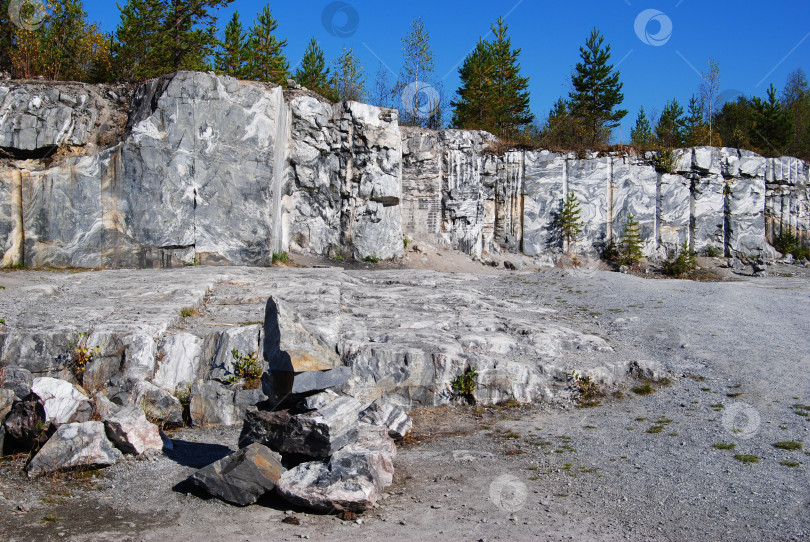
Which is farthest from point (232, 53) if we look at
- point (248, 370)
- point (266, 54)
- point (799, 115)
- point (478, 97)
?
point (799, 115)

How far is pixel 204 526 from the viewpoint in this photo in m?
4.66

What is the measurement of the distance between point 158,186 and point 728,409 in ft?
44.6

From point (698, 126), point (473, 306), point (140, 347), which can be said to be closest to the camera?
point (140, 347)

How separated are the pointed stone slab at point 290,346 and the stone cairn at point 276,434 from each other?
0.04 ft

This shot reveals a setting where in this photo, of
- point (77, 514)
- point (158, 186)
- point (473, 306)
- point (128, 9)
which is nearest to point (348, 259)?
point (158, 186)

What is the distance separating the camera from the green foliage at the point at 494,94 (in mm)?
25328

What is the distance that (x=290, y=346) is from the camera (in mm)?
5906

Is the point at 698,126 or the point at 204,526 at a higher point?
the point at 698,126

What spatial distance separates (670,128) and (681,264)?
34.2 ft

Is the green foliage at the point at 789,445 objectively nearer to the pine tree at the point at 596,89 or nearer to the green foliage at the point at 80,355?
the green foliage at the point at 80,355

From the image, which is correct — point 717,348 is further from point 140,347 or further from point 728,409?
point 140,347

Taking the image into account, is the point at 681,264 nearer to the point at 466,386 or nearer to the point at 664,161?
the point at 664,161

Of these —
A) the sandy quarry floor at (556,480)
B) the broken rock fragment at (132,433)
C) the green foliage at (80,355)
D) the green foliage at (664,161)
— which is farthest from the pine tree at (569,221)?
the broken rock fragment at (132,433)

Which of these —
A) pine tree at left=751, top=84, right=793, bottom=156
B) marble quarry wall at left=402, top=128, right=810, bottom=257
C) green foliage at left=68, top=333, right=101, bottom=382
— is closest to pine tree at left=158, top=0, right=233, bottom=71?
marble quarry wall at left=402, top=128, right=810, bottom=257
